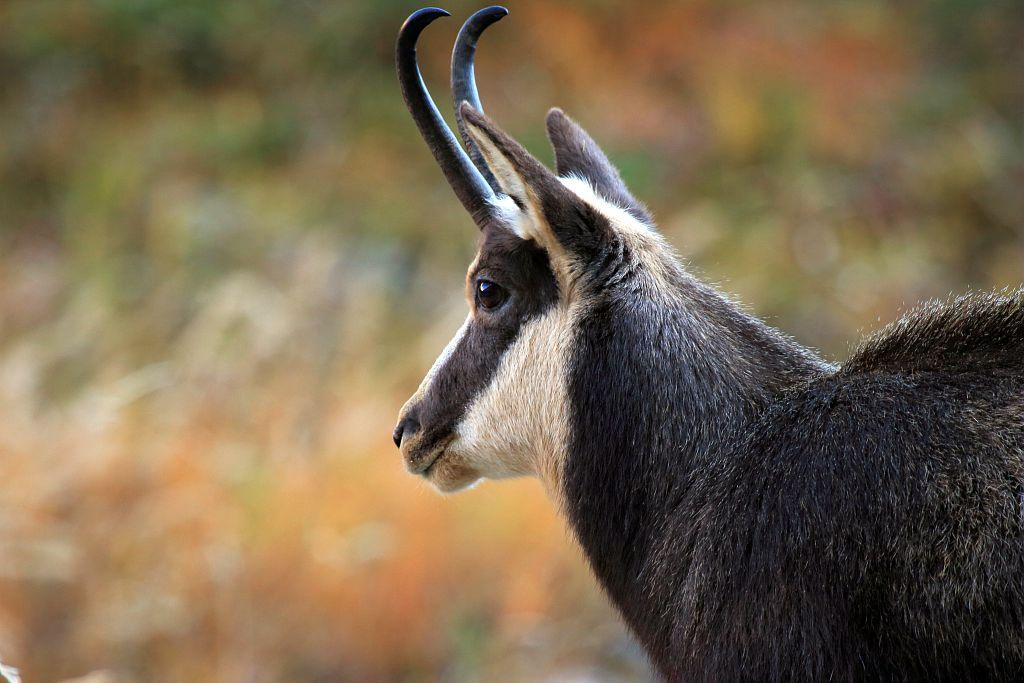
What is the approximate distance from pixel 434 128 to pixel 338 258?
6884 millimetres

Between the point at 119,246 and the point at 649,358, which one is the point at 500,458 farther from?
the point at 119,246

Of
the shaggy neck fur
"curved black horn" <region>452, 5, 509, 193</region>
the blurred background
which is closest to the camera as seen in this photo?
the shaggy neck fur

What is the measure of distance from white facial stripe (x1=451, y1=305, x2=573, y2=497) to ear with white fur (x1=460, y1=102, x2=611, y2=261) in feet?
0.78

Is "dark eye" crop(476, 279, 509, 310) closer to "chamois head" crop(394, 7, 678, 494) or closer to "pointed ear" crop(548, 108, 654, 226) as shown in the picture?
"chamois head" crop(394, 7, 678, 494)

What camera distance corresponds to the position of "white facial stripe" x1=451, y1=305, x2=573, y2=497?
157 inches

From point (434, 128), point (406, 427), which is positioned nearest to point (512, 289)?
point (434, 128)

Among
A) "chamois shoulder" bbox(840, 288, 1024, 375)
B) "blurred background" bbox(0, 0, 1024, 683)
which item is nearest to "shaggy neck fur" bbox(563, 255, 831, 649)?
"chamois shoulder" bbox(840, 288, 1024, 375)

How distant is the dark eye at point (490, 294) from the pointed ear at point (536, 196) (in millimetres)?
242

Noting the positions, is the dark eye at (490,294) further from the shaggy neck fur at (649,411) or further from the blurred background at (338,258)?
the blurred background at (338,258)

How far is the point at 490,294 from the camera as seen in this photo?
414cm

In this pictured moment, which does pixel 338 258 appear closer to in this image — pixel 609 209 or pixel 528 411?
pixel 609 209

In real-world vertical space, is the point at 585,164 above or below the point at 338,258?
below

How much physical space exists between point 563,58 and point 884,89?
383 centimetres

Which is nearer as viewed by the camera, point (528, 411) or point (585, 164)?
point (528, 411)
